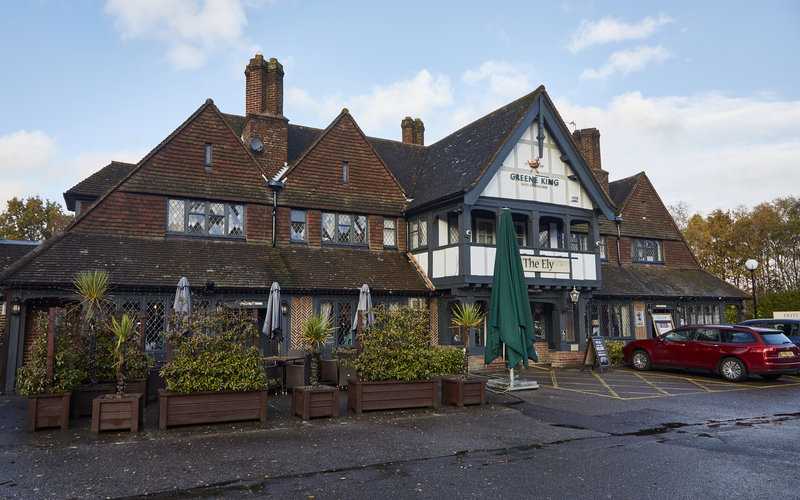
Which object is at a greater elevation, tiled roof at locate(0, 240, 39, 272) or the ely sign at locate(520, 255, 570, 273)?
tiled roof at locate(0, 240, 39, 272)

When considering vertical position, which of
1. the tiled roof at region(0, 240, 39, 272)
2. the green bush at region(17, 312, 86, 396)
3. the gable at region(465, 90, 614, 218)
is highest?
the gable at region(465, 90, 614, 218)

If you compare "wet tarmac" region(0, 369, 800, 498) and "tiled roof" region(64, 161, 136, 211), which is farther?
"tiled roof" region(64, 161, 136, 211)

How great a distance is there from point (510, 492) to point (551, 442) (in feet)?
8.96

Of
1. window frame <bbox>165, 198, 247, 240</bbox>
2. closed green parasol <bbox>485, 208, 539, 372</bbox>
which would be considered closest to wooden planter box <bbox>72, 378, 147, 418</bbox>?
closed green parasol <bbox>485, 208, 539, 372</bbox>

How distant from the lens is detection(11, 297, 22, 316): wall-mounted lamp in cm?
1437

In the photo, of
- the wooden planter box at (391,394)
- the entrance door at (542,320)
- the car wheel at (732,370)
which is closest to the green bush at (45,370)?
the wooden planter box at (391,394)

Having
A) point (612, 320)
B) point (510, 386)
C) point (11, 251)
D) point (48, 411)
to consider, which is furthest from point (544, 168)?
point (11, 251)

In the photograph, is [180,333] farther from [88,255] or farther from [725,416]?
[725,416]

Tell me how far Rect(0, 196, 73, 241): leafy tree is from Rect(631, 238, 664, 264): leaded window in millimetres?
42085

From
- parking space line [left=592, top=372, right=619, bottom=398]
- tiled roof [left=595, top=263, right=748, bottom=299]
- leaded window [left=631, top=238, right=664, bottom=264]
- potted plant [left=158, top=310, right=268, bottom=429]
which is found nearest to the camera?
potted plant [left=158, top=310, right=268, bottom=429]

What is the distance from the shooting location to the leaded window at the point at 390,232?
2153cm

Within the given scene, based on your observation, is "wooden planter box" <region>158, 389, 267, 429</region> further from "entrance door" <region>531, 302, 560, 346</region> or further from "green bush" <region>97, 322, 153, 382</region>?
"entrance door" <region>531, 302, 560, 346</region>

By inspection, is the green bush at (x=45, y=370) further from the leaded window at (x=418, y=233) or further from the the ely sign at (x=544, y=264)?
the the ely sign at (x=544, y=264)

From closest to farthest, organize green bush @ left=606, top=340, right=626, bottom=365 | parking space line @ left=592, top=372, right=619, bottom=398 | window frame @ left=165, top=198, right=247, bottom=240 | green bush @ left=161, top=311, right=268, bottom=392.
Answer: green bush @ left=161, top=311, right=268, bottom=392 < parking space line @ left=592, top=372, right=619, bottom=398 < window frame @ left=165, top=198, right=247, bottom=240 < green bush @ left=606, top=340, right=626, bottom=365
